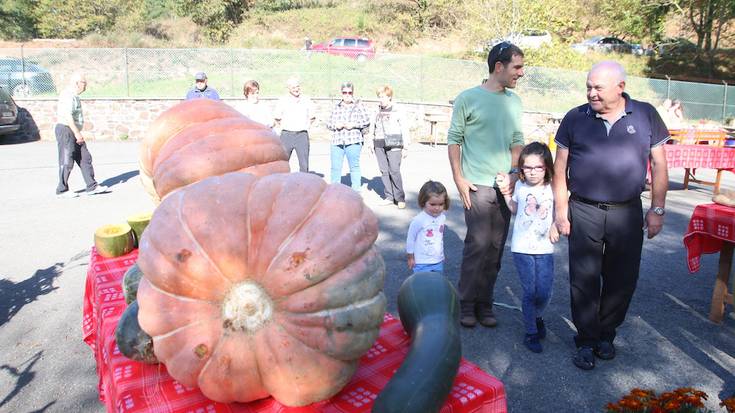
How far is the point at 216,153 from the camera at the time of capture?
246 cm

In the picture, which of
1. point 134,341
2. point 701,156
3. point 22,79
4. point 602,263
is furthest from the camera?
point 22,79

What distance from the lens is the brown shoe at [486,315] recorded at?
434 cm

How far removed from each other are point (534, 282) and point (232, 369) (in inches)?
110

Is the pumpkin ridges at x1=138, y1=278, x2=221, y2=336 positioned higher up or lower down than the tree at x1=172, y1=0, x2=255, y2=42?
lower down

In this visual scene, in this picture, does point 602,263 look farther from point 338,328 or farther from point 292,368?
point 292,368

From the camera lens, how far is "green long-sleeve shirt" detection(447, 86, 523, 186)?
4.00 m

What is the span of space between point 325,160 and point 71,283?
8.36 meters

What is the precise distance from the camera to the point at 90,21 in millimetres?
41438

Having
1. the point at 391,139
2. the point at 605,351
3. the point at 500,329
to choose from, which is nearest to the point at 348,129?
the point at 391,139

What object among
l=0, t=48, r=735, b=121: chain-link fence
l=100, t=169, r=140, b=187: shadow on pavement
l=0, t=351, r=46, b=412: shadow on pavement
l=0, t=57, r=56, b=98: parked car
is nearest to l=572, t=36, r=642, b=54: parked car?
l=0, t=48, r=735, b=121: chain-link fence

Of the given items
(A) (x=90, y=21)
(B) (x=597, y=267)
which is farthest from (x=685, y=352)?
(A) (x=90, y=21)

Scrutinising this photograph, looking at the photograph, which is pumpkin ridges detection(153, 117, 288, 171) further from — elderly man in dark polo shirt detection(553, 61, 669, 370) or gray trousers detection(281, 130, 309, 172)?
gray trousers detection(281, 130, 309, 172)

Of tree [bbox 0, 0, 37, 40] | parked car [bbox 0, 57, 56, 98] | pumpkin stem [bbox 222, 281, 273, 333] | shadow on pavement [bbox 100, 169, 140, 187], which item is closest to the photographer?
pumpkin stem [bbox 222, 281, 273, 333]

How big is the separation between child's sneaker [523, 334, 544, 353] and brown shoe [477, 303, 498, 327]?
0.37m
